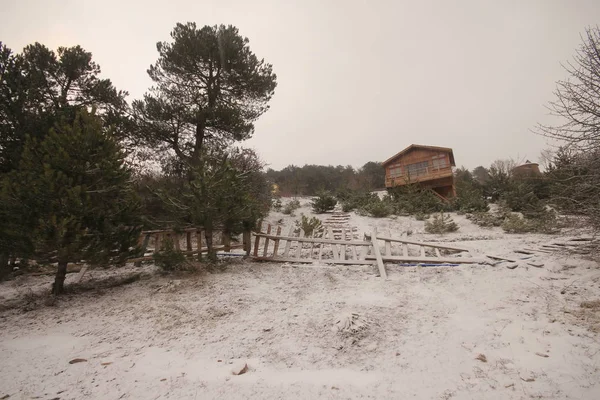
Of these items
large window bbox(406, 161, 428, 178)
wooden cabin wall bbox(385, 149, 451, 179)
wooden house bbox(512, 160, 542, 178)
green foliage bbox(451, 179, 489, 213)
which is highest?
wooden cabin wall bbox(385, 149, 451, 179)

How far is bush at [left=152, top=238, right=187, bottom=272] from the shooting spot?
527 centimetres

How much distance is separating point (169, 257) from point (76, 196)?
1.98m

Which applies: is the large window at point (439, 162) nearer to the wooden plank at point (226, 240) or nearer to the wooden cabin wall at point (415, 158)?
the wooden cabin wall at point (415, 158)

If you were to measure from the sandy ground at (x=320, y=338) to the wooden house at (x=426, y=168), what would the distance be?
1632 cm

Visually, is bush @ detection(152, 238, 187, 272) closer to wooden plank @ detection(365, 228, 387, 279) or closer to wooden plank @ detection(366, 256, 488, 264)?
wooden plank @ detection(365, 228, 387, 279)

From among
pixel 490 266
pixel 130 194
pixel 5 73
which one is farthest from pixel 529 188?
pixel 5 73

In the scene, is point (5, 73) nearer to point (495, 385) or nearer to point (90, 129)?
point (90, 129)

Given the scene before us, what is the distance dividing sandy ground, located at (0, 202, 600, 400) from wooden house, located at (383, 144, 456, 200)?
53.5 ft

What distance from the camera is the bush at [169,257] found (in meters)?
5.27

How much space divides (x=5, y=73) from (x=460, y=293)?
499 inches

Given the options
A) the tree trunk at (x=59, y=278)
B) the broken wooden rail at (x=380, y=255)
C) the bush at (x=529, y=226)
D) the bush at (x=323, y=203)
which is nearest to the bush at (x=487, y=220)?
the bush at (x=529, y=226)

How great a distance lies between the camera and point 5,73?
7.19m

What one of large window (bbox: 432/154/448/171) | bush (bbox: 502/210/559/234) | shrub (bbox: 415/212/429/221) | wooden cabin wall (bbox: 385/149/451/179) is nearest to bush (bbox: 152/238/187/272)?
bush (bbox: 502/210/559/234)

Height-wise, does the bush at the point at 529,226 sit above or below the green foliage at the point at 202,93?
below
